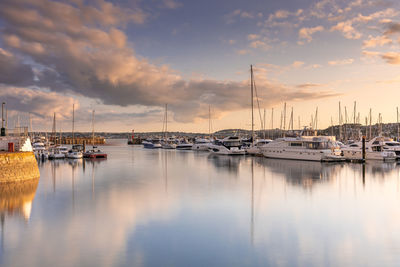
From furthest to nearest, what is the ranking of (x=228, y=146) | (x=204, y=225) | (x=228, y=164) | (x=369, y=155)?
(x=228, y=146), (x=369, y=155), (x=228, y=164), (x=204, y=225)

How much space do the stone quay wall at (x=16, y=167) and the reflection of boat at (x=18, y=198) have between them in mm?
526

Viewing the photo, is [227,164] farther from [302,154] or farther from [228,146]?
[228,146]

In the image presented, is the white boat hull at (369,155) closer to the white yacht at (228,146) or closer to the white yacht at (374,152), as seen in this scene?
the white yacht at (374,152)

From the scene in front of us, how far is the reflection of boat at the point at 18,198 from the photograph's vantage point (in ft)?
50.3

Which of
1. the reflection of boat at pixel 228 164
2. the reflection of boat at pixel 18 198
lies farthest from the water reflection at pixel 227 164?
the reflection of boat at pixel 18 198

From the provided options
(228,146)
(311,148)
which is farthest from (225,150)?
(311,148)

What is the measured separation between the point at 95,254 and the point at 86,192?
12.5 meters

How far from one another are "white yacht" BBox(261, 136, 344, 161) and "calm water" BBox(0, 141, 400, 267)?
16.5m

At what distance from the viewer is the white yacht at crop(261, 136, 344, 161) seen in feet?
132

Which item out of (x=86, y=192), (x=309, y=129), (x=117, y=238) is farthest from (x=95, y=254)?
(x=309, y=129)

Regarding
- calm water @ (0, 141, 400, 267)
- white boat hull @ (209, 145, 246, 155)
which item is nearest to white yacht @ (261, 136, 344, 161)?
white boat hull @ (209, 145, 246, 155)

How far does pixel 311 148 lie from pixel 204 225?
31.9 metres

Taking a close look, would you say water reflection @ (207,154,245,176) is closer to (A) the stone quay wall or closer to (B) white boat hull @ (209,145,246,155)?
(B) white boat hull @ (209,145,246,155)

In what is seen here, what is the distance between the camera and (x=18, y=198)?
59.4ft
